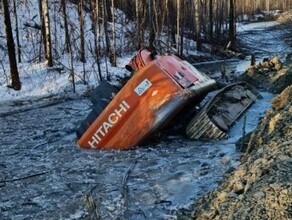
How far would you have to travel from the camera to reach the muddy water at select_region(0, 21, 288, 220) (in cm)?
571

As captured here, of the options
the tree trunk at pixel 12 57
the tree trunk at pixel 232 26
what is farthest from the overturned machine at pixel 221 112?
the tree trunk at pixel 232 26

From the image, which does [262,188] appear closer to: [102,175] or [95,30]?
[102,175]

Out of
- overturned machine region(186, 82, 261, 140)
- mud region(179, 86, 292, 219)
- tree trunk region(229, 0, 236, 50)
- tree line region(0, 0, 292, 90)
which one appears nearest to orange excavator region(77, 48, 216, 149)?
overturned machine region(186, 82, 261, 140)

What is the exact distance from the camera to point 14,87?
14.9 metres

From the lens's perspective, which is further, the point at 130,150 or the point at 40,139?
the point at 40,139

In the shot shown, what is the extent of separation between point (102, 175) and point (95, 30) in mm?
11496

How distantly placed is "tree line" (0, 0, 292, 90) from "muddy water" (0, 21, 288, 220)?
692cm

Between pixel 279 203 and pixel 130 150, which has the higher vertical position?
pixel 279 203

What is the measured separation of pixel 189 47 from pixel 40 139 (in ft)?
58.8

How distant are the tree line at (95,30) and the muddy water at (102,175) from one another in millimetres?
6918

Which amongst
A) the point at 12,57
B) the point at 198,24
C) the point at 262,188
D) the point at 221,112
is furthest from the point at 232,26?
the point at 262,188

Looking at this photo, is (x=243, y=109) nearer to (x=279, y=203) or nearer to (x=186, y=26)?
(x=279, y=203)

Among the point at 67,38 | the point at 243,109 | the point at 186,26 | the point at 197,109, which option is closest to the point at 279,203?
the point at 197,109

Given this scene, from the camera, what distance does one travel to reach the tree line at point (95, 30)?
17.2 meters
